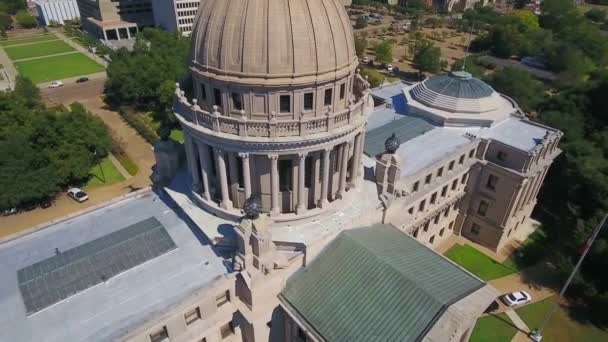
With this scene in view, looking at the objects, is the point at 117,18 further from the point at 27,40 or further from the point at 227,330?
the point at 227,330

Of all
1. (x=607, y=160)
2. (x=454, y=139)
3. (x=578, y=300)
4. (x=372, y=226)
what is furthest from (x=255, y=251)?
(x=607, y=160)

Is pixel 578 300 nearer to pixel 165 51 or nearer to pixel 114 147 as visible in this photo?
pixel 114 147

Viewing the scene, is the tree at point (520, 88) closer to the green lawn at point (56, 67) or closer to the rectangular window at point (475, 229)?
the rectangular window at point (475, 229)

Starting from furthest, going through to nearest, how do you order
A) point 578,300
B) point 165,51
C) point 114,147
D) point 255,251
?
point 165,51, point 114,147, point 578,300, point 255,251

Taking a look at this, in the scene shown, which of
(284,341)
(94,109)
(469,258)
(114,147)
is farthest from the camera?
(94,109)

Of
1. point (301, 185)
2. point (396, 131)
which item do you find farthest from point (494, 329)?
point (301, 185)

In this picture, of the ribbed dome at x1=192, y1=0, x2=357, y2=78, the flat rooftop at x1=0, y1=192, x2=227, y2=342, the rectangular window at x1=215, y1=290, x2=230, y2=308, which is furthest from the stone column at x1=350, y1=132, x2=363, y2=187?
the rectangular window at x1=215, y1=290, x2=230, y2=308

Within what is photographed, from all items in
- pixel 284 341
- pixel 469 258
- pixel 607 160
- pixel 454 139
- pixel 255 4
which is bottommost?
pixel 469 258

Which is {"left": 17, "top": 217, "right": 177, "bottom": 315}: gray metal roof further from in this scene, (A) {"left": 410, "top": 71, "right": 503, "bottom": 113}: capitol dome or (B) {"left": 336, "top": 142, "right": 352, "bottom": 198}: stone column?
(A) {"left": 410, "top": 71, "right": 503, "bottom": 113}: capitol dome
